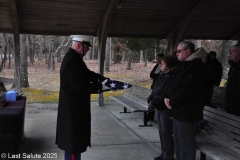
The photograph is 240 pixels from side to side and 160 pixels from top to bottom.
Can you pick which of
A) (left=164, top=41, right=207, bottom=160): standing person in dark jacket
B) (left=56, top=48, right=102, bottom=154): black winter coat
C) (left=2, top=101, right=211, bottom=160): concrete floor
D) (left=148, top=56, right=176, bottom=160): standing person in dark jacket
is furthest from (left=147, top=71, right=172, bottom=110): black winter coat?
(left=56, top=48, right=102, bottom=154): black winter coat

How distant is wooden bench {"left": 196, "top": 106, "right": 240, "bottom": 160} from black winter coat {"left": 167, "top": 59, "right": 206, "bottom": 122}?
1.84 ft

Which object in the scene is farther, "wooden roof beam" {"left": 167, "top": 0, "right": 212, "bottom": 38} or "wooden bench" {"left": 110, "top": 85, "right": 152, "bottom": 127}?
"wooden roof beam" {"left": 167, "top": 0, "right": 212, "bottom": 38}

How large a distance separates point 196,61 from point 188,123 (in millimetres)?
798

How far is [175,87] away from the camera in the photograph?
12.2 ft

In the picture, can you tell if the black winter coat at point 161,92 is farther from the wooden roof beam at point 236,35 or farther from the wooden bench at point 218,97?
the wooden roof beam at point 236,35

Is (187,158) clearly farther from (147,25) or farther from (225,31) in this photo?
(225,31)

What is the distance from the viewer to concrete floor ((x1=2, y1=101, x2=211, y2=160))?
4945 millimetres

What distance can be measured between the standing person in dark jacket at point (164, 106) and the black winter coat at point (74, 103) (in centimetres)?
123

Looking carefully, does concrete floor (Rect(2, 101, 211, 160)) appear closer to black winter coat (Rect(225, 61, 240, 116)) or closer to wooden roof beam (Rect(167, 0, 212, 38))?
black winter coat (Rect(225, 61, 240, 116))

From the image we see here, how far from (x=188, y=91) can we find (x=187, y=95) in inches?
2.0

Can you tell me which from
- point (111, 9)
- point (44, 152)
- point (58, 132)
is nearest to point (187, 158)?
point (58, 132)

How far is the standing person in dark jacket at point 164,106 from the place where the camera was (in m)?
4.37

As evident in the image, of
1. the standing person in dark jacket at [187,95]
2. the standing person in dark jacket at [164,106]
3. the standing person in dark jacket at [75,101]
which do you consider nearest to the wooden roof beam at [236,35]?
the standing person in dark jacket at [164,106]

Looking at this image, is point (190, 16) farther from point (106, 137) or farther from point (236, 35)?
point (106, 137)
